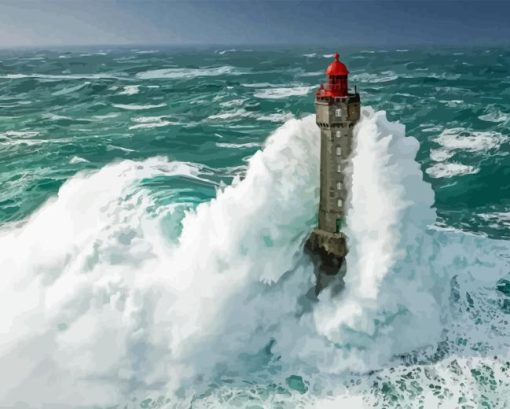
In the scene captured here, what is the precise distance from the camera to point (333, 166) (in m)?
21.8

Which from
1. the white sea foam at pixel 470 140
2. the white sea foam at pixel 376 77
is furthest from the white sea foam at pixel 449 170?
the white sea foam at pixel 376 77

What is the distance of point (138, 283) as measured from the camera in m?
22.5

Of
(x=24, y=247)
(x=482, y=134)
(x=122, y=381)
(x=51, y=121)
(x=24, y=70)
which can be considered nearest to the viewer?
(x=122, y=381)

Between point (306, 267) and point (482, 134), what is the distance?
101ft

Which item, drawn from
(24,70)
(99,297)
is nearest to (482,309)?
(99,297)

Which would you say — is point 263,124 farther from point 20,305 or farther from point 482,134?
point 20,305

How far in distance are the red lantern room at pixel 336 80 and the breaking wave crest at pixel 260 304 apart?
1.61 meters

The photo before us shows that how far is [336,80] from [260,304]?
8945 millimetres

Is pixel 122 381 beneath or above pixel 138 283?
beneath

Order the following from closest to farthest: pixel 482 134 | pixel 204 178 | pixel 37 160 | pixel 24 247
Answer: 1. pixel 24 247
2. pixel 204 178
3. pixel 37 160
4. pixel 482 134

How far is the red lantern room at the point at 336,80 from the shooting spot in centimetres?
2033

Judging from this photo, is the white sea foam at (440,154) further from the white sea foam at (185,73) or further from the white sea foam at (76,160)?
the white sea foam at (185,73)

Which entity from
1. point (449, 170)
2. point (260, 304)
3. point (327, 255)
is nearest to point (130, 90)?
point (449, 170)

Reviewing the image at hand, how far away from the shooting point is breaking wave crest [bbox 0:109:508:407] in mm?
20125
